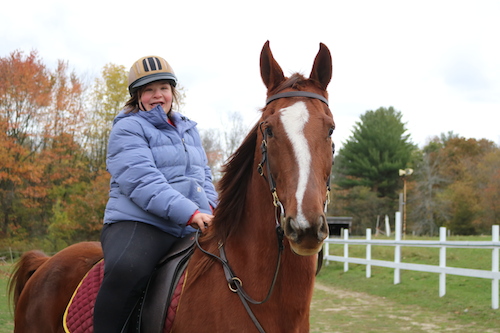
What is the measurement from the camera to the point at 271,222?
2.75 meters

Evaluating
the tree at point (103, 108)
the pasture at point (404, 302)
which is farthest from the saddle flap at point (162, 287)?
the tree at point (103, 108)

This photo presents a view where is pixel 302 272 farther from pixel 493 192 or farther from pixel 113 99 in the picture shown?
pixel 493 192

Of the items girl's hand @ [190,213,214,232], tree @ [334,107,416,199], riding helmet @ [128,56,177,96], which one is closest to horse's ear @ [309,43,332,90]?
girl's hand @ [190,213,214,232]

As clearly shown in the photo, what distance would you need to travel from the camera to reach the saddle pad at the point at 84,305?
10.8 feet

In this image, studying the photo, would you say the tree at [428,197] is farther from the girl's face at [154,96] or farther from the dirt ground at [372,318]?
the girl's face at [154,96]

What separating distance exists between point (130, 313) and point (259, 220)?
103 cm

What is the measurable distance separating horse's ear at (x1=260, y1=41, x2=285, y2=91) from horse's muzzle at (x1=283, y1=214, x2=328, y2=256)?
3.35ft

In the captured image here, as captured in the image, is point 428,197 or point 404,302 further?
point 428,197

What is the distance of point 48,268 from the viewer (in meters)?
4.01

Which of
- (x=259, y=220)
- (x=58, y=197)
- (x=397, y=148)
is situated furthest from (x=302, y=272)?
(x=397, y=148)

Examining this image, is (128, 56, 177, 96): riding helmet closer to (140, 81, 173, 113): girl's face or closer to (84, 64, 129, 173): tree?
(140, 81, 173, 113): girl's face

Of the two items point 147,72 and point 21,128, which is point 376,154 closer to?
point 21,128

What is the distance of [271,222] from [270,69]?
0.94 m

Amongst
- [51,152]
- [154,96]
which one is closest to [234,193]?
[154,96]
